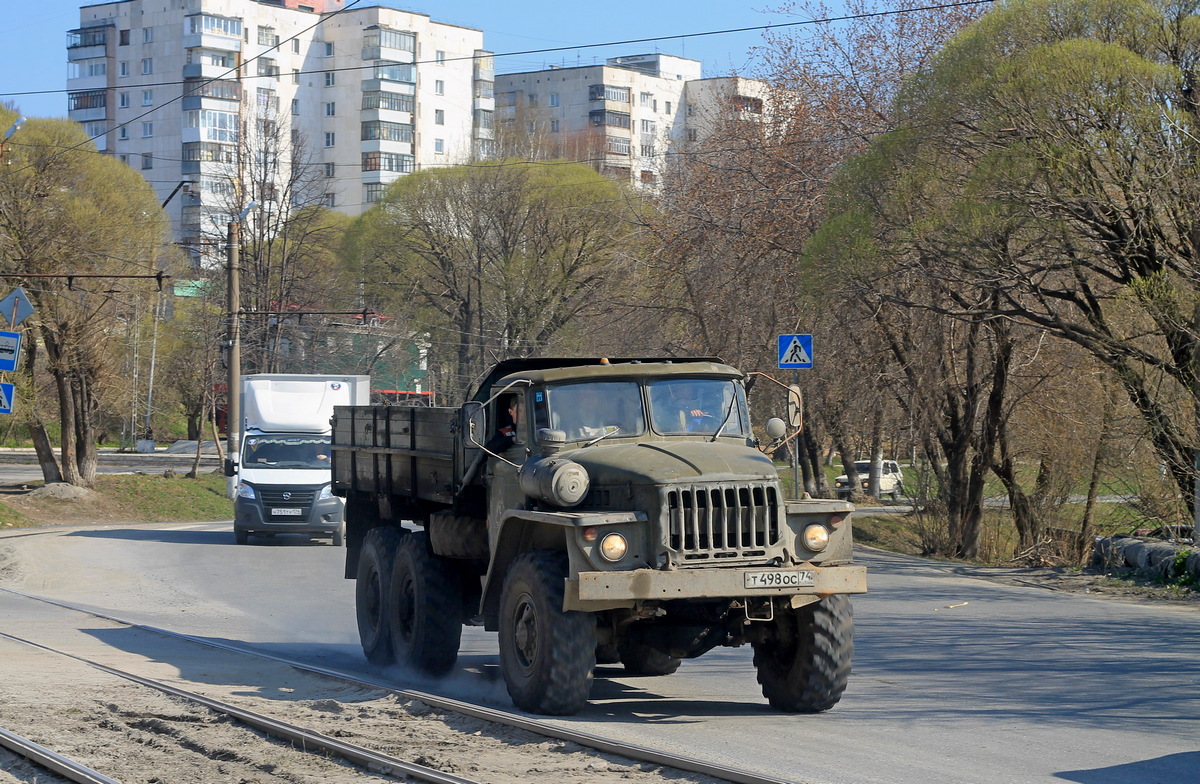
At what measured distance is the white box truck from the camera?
2519 cm

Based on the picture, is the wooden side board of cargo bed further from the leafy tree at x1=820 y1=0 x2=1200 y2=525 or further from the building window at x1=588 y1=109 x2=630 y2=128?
the building window at x1=588 y1=109 x2=630 y2=128

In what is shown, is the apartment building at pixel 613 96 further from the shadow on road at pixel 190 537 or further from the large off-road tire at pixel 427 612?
the large off-road tire at pixel 427 612

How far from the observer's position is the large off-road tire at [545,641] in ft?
27.3

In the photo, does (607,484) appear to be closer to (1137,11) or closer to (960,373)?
(1137,11)

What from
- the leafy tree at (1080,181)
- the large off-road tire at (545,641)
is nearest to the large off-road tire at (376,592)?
the large off-road tire at (545,641)

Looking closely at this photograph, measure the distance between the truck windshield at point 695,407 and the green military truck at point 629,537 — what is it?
0.04 ft

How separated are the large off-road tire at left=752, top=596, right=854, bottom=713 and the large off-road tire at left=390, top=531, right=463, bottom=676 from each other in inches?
120

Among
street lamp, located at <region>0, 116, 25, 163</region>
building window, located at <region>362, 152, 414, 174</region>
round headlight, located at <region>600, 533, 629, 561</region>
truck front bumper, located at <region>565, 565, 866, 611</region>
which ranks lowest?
truck front bumper, located at <region>565, 565, 866, 611</region>

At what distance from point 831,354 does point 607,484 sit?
18.6 m

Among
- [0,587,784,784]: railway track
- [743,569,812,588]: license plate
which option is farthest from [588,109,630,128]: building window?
[743,569,812,588]: license plate

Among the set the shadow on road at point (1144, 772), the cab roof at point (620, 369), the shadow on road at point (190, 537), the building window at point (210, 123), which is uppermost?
the building window at point (210, 123)

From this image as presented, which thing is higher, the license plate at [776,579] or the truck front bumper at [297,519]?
the license plate at [776,579]

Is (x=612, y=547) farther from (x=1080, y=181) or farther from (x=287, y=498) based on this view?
(x=287, y=498)

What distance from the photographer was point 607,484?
8648 mm
